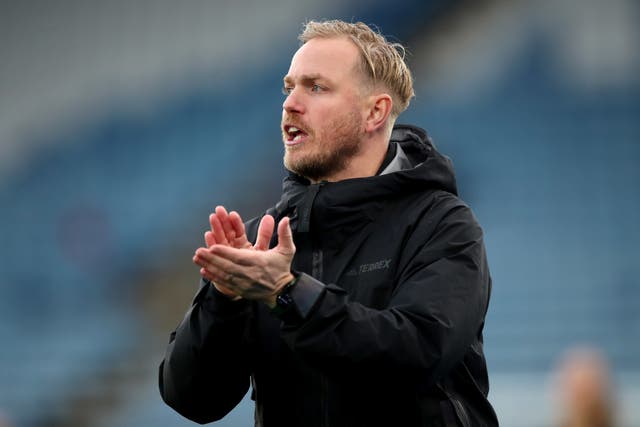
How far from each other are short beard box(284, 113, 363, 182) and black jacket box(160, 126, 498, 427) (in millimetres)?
84

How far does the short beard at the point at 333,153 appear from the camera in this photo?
267 centimetres

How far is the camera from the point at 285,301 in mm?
2170

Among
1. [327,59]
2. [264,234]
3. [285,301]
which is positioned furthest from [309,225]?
[327,59]

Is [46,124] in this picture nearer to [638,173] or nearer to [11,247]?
[11,247]

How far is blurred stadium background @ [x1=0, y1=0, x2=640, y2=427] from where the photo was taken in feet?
29.7

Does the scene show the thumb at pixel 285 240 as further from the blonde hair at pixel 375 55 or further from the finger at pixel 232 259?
the blonde hair at pixel 375 55

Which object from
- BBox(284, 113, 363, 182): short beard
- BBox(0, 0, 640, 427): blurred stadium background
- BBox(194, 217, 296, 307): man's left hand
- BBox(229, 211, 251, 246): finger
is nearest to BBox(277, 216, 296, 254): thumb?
BBox(194, 217, 296, 307): man's left hand

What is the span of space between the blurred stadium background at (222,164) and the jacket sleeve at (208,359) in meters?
5.98

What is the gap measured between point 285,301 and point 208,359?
0.35 meters

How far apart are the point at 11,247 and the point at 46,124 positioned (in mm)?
1316

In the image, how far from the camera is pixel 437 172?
2590mm

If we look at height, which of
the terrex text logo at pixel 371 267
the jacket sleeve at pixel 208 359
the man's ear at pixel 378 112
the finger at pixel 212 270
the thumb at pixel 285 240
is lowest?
the jacket sleeve at pixel 208 359

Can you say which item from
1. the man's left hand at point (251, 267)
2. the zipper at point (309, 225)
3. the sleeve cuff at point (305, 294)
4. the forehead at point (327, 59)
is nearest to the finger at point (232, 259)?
the man's left hand at point (251, 267)

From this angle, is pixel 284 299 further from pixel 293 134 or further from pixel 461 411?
pixel 293 134
